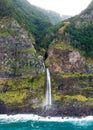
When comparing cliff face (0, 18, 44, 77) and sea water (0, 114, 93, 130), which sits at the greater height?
cliff face (0, 18, 44, 77)

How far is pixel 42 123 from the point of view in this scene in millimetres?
109312

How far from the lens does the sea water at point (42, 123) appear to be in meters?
105

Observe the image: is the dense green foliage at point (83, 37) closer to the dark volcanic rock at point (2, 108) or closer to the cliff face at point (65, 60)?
the cliff face at point (65, 60)

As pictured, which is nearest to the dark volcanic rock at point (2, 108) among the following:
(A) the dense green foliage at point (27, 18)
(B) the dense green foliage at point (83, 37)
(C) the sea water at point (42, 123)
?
(C) the sea water at point (42, 123)

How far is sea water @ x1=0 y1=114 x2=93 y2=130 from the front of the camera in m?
105

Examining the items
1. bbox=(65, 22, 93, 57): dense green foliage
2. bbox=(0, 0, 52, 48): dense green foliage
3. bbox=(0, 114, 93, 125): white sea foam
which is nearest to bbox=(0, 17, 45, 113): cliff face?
bbox=(0, 114, 93, 125): white sea foam

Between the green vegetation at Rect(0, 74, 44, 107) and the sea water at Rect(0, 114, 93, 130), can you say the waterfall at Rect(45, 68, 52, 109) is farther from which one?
the sea water at Rect(0, 114, 93, 130)

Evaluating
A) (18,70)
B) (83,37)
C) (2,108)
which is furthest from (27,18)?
(2,108)

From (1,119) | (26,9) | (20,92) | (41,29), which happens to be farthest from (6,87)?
(26,9)

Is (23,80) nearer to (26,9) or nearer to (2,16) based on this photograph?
(2,16)

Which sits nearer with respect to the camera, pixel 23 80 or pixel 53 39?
pixel 23 80

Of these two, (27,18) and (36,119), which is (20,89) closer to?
(36,119)

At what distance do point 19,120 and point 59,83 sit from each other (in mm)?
21642

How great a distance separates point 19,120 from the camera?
112 m
